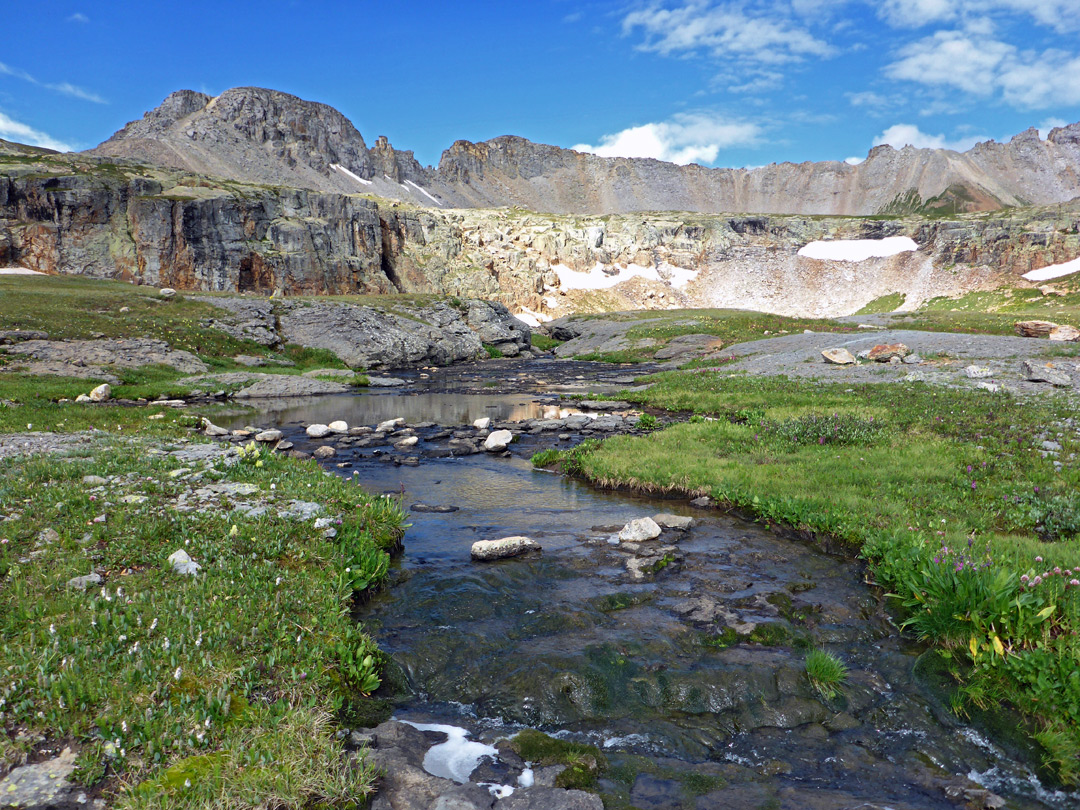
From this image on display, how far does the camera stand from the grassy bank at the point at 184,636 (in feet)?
15.6

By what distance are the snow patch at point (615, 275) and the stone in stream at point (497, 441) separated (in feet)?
496

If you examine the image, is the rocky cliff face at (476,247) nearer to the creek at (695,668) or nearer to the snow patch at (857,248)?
the snow patch at (857,248)

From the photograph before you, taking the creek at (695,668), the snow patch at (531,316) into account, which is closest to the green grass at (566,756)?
the creek at (695,668)

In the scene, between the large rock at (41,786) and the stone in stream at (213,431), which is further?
the stone in stream at (213,431)

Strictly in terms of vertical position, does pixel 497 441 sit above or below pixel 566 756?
below

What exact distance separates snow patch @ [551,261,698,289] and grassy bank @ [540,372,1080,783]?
15116 cm

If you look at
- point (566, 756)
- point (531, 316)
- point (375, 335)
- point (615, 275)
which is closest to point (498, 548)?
point (566, 756)

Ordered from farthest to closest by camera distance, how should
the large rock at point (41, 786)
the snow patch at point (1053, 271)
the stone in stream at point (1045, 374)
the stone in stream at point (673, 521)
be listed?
the snow patch at point (1053, 271)
the stone in stream at point (1045, 374)
the stone in stream at point (673, 521)
the large rock at point (41, 786)

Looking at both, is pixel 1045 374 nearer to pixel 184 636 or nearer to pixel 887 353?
pixel 887 353

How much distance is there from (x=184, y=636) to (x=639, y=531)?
8383 mm

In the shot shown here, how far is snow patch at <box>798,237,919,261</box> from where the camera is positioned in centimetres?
17225

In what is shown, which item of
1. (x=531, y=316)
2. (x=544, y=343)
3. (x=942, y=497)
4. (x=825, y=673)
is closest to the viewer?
(x=825, y=673)

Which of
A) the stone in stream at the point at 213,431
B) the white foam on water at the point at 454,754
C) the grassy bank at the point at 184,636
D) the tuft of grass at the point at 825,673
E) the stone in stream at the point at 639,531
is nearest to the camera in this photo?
the grassy bank at the point at 184,636

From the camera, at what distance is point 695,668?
7266 mm
